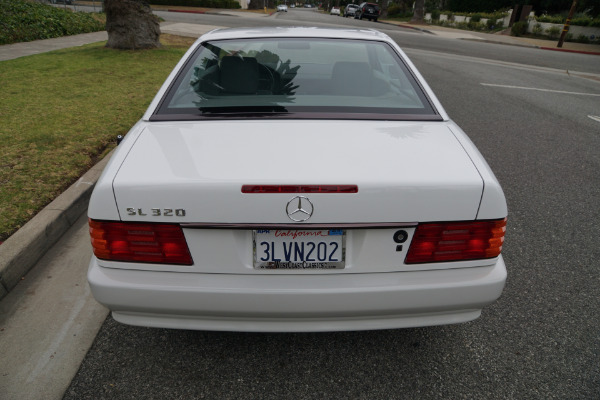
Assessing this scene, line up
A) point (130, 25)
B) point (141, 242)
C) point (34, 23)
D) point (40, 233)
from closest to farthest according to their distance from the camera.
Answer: point (141, 242), point (40, 233), point (130, 25), point (34, 23)

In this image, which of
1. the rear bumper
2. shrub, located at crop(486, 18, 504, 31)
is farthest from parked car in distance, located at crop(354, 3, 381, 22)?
the rear bumper

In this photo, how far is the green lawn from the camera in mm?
3882

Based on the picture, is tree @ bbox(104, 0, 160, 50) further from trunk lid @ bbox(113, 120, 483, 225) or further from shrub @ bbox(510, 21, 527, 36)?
shrub @ bbox(510, 21, 527, 36)

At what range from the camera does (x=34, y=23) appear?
13.8m

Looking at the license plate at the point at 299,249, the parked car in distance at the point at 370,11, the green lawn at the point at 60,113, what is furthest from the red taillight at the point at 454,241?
the parked car in distance at the point at 370,11

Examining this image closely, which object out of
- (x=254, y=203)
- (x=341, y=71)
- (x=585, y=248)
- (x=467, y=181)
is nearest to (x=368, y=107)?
(x=341, y=71)

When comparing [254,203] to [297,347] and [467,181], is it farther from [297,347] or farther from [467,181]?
[297,347]

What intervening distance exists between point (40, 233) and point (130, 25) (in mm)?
9246

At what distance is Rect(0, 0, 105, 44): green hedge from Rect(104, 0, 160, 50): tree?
359 cm

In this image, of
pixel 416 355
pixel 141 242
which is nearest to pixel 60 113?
pixel 141 242

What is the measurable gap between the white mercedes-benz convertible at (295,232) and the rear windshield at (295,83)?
1.09 feet

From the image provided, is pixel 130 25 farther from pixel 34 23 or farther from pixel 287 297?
pixel 287 297

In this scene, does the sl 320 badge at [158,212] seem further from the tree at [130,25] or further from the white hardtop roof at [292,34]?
the tree at [130,25]

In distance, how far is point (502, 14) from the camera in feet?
122
